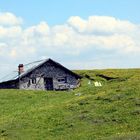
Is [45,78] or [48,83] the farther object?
[48,83]

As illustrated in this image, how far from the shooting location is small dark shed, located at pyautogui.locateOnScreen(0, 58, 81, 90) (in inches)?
3285

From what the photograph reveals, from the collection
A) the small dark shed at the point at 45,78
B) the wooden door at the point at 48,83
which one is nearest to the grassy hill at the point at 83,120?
the small dark shed at the point at 45,78

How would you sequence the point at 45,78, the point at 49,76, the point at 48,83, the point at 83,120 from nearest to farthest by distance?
the point at 83,120, the point at 45,78, the point at 49,76, the point at 48,83

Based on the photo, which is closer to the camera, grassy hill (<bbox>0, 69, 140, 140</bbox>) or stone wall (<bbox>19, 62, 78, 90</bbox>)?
grassy hill (<bbox>0, 69, 140, 140</bbox>)

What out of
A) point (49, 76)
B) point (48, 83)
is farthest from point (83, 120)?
point (48, 83)

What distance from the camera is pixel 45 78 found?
3430 inches

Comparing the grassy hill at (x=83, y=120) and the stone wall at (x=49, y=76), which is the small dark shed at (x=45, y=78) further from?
the grassy hill at (x=83, y=120)

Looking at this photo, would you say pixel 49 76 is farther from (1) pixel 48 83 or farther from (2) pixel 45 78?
(1) pixel 48 83

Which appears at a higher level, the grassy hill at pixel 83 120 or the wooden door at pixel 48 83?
the wooden door at pixel 48 83

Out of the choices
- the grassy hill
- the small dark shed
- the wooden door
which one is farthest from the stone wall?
the grassy hill

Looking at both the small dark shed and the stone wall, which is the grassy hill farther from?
the stone wall

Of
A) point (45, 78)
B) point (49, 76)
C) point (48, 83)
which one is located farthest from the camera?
point (48, 83)

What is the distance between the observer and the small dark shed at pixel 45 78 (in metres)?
83.4

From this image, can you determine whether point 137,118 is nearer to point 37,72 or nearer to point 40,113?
point 40,113
